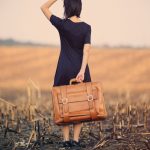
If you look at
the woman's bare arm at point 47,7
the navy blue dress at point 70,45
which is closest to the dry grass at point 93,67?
the navy blue dress at point 70,45

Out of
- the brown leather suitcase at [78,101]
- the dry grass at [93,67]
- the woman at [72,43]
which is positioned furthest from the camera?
the dry grass at [93,67]

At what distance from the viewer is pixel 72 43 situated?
691cm

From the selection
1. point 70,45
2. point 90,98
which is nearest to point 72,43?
point 70,45

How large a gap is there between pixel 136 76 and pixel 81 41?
83.4 ft

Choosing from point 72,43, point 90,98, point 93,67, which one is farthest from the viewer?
point 93,67

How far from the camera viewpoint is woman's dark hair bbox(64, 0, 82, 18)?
6848 millimetres

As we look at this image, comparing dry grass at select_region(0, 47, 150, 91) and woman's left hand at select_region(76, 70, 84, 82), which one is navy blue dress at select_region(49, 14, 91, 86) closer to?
woman's left hand at select_region(76, 70, 84, 82)

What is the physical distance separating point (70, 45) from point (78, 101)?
66 centimetres

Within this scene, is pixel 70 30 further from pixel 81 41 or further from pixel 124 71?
pixel 124 71

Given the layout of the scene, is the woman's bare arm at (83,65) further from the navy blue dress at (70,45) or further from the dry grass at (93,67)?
the dry grass at (93,67)

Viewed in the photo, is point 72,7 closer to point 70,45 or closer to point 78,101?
point 70,45

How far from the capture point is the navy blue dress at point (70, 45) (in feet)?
22.5

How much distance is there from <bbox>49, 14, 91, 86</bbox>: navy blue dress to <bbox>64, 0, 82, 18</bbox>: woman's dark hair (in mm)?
85

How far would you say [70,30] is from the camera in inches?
270
